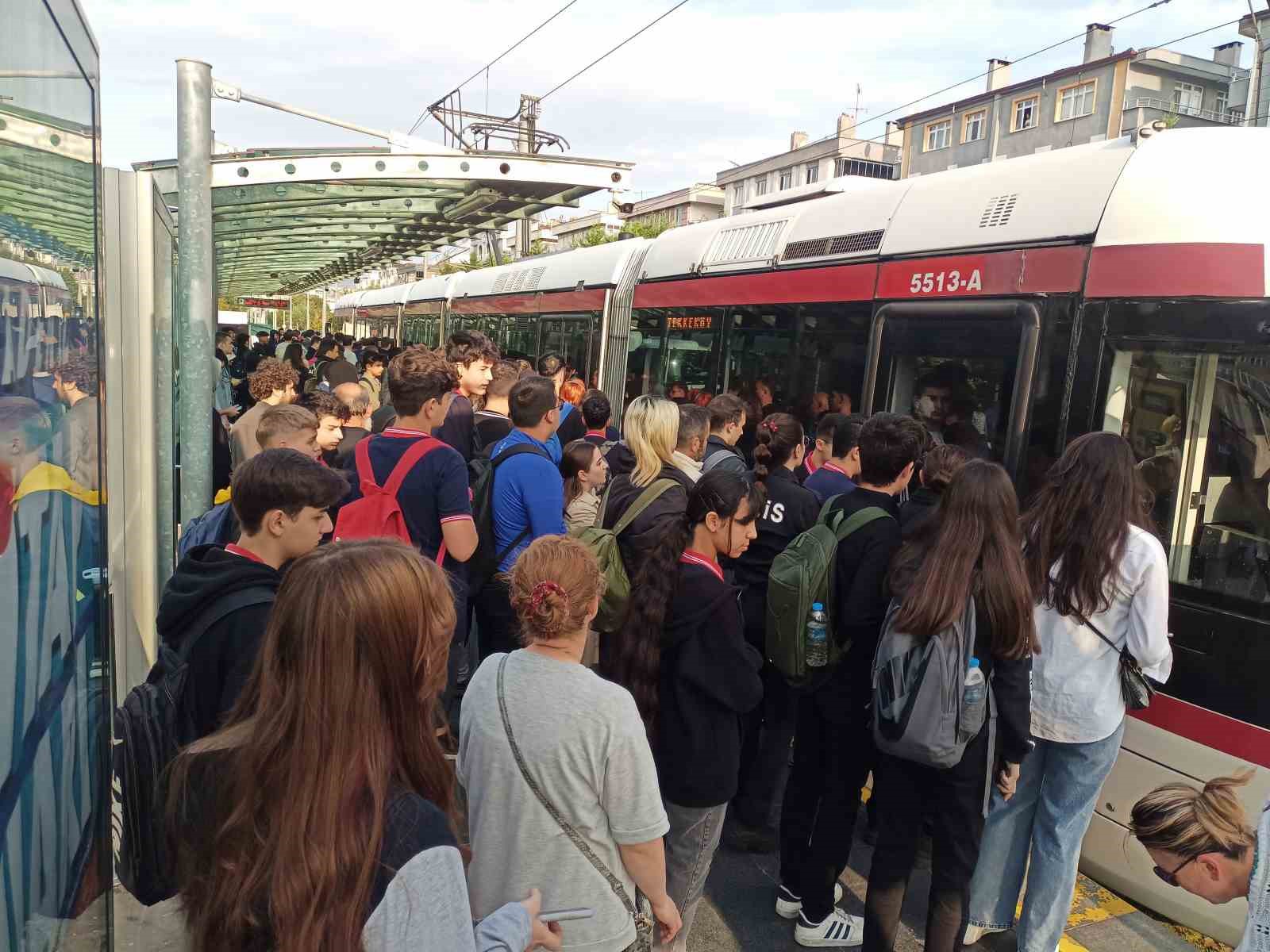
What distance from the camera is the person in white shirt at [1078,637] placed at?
3.24 meters

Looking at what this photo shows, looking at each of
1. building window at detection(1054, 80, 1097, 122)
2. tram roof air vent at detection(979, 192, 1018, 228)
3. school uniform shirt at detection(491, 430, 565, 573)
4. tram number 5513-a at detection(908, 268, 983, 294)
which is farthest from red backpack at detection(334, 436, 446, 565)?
building window at detection(1054, 80, 1097, 122)

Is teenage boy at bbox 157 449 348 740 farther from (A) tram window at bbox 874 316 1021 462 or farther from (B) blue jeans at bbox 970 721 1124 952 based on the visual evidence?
Result: (A) tram window at bbox 874 316 1021 462

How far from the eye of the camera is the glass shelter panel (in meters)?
1.37

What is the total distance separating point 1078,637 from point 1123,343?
5.58ft

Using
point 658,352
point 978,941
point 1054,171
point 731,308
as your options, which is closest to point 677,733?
point 978,941

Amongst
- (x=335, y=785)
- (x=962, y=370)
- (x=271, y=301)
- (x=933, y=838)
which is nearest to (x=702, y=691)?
(x=933, y=838)

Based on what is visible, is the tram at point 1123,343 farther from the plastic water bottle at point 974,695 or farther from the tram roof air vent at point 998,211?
the plastic water bottle at point 974,695

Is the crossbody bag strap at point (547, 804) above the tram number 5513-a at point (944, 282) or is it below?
below

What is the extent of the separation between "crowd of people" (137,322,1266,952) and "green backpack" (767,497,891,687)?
33 millimetres

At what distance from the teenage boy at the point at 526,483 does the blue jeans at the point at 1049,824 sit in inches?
81.8

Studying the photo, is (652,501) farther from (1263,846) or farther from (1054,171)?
(1054,171)

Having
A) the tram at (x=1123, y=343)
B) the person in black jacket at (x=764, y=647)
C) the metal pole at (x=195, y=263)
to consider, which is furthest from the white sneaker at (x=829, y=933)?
the metal pole at (x=195, y=263)

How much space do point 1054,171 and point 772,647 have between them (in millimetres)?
3271

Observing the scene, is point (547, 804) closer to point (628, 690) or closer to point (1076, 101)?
point (628, 690)
